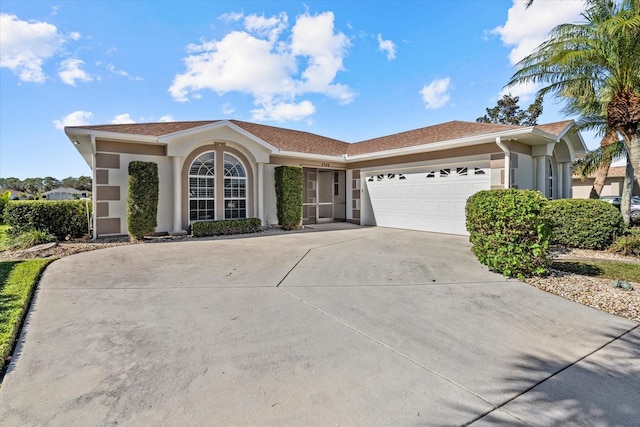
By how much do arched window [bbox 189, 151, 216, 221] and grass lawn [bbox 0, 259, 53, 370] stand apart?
17.2 feet

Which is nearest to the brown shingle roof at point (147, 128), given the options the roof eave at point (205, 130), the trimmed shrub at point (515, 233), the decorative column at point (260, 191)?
the roof eave at point (205, 130)

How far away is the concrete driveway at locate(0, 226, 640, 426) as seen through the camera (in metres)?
2.47

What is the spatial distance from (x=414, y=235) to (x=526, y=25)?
8.20 metres

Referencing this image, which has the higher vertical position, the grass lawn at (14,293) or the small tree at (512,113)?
the small tree at (512,113)

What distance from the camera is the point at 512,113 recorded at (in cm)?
3438

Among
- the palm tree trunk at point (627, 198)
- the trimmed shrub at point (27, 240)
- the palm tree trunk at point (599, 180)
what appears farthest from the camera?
the palm tree trunk at point (599, 180)

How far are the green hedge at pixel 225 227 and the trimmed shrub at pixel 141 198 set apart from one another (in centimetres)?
151

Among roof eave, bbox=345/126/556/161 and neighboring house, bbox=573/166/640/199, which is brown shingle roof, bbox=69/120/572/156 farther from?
neighboring house, bbox=573/166/640/199

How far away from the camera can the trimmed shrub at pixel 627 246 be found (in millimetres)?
8703

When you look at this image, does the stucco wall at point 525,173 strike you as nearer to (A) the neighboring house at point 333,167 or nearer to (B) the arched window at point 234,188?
(A) the neighboring house at point 333,167

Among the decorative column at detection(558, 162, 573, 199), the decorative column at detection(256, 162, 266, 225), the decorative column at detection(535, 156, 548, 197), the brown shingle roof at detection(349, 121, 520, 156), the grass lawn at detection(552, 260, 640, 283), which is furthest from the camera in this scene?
the decorative column at detection(558, 162, 573, 199)

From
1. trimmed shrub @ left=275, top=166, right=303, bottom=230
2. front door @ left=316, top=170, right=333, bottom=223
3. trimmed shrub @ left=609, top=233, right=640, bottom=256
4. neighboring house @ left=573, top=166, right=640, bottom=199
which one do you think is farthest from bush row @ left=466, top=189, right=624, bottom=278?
neighboring house @ left=573, top=166, right=640, bottom=199

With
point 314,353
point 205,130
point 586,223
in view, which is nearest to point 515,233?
point 314,353

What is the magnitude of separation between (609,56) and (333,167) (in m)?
10.8
